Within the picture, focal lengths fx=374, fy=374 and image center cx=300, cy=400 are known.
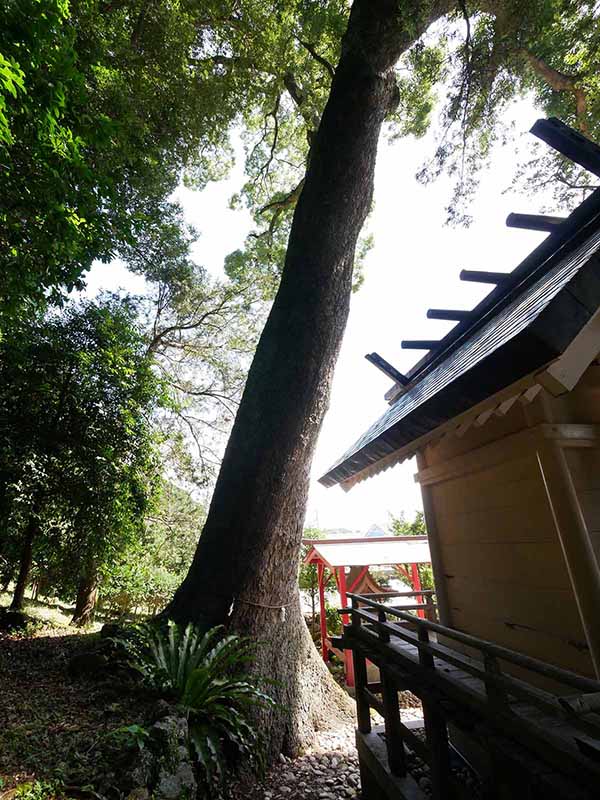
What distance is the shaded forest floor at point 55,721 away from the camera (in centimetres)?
205

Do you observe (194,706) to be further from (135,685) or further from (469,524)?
(469,524)

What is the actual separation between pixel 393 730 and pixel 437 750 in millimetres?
696

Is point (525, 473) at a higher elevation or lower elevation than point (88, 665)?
higher

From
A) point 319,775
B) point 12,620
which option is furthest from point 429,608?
point 12,620

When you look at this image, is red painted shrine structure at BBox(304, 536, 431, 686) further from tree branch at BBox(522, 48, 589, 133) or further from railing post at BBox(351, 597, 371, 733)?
tree branch at BBox(522, 48, 589, 133)

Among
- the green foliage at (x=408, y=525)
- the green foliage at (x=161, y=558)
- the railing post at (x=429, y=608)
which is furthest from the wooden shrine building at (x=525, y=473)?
the green foliage at (x=408, y=525)

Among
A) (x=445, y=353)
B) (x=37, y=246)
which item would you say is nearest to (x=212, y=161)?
(x=37, y=246)

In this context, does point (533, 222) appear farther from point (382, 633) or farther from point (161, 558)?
point (161, 558)

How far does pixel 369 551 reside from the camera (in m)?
9.20

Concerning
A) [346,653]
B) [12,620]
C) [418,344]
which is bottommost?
[346,653]

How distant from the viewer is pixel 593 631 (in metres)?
2.04

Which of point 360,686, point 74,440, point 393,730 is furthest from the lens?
point 74,440

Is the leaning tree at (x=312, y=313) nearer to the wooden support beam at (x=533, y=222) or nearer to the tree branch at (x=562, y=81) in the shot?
the tree branch at (x=562, y=81)

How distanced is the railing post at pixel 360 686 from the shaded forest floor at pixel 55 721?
5.97 ft
